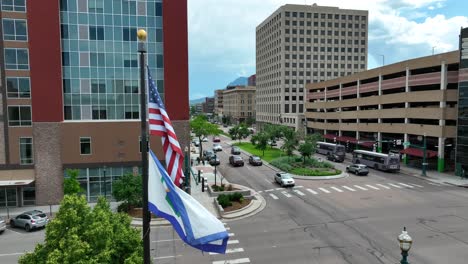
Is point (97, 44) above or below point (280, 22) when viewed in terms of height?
below

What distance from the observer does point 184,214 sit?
26.8 ft

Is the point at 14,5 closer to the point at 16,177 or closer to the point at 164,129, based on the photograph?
the point at 16,177

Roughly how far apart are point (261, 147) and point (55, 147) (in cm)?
3982

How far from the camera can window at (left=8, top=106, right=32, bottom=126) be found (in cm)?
3256

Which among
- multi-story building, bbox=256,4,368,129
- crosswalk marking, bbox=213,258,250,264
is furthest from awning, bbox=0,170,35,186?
multi-story building, bbox=256,4,368,129

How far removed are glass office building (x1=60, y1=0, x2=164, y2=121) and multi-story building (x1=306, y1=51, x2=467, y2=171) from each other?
3729 centimetres

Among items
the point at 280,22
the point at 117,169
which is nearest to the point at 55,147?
the point at 117,169

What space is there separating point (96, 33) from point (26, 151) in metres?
13.7

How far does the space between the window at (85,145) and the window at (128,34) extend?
1110 centimetres

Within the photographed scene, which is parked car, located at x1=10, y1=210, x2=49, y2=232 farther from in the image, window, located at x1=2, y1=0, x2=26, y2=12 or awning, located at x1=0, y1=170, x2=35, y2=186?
window, located at x1=2, y1=0, x2=26, y2=12

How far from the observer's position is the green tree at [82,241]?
904 centimetres

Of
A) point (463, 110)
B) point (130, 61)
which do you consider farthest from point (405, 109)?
point (130, 61)

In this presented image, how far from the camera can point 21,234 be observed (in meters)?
24.7

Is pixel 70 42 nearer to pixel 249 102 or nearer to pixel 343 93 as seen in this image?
pixel 343 93
